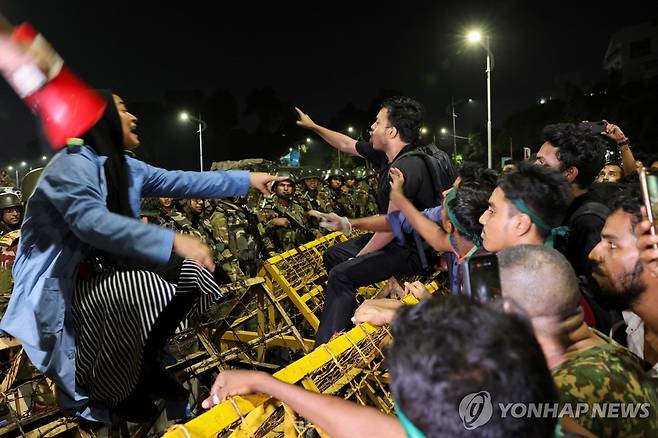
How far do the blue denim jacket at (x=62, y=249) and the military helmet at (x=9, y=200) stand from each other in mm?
6485

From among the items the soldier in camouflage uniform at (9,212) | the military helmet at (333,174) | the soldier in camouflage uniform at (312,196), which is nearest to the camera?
the soldier in camouflage uniform at (9,212)

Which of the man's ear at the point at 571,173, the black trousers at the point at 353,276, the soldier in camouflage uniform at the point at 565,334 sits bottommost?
the black trousers at the point at 353,276

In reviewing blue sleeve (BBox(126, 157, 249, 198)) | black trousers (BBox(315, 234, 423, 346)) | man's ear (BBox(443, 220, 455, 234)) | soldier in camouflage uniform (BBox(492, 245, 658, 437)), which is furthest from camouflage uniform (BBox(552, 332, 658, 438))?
black trousers (BBox(315, 234, 423, 346))

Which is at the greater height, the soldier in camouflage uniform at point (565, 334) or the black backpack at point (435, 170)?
the black backpack at point (435, 170)

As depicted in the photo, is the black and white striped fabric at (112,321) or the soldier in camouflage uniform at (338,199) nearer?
the black and white striped fabric at (112,321)

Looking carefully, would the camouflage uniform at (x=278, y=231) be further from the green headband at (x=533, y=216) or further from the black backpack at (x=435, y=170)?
the green headband at (x=533, y=216)

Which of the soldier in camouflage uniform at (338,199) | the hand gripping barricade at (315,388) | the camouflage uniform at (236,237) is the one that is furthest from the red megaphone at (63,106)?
the soldier in camouflage uniform at (338,199)

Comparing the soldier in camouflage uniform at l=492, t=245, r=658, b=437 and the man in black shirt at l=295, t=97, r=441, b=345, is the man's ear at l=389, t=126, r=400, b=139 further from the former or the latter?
the soldier in camouflage uniform at l=492, t=245, r=658, b=437

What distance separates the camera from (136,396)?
2.55 m

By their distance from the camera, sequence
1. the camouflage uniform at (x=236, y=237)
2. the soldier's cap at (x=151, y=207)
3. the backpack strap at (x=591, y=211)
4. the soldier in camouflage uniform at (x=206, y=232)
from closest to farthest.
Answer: the backpack strap at (x=591, y=211)
the soldier's cap at (x=151, y=207)
the soldier in camouflage uniform at (x=206, y=232)
the camouflage uniform at (x=236, y=237)

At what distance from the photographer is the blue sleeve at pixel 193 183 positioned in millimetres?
2885

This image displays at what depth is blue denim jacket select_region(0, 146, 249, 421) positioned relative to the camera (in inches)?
79.3

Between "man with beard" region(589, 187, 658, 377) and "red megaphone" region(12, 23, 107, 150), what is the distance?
2.65 metres

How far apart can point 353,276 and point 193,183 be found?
171 cm
